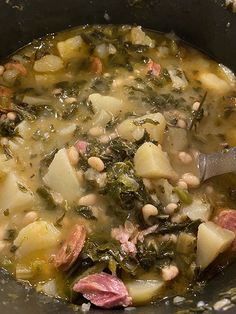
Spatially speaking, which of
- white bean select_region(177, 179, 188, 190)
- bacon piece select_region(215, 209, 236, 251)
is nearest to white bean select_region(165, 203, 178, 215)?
white bean select_region(177, 179, 188, 190)

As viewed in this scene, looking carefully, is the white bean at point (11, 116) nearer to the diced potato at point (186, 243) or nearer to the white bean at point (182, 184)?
the white bean at point (182, 184)

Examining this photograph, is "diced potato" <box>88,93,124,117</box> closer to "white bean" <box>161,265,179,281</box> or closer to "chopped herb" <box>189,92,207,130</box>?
"chopped herb" <box>189,92,207,130</box>

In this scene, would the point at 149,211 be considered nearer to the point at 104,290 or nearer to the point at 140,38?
the point at 104,290

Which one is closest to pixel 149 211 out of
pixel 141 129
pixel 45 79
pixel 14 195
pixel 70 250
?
pixel 70 250

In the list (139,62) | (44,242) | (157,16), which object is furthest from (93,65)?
(44,242)

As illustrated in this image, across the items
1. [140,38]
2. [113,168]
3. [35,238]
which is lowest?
[35,238]

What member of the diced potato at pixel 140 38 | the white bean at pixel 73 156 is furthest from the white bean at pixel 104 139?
the diced potato at pixel 140 38

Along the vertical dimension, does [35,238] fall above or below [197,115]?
below
